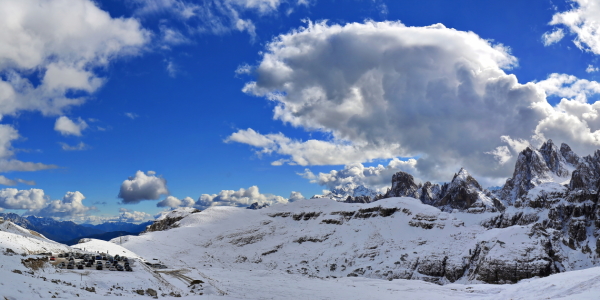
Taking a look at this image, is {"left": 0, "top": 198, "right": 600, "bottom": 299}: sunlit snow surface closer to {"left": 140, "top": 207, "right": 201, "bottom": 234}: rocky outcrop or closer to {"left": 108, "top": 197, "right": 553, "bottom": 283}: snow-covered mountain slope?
{"left": 108, "top": 197, "right": 553, "bottom": 283}: snow-covered mountain slope

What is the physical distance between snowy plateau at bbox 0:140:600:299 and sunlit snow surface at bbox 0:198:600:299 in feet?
0.98

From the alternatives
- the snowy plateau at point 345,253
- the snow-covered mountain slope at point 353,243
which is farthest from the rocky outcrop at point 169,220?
A: the snow-covered mountain slope at point 353,243

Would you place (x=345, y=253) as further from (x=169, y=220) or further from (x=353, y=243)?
(x=169, y=220)

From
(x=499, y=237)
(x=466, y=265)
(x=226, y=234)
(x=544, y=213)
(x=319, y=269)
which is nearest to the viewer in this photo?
(x=499, y=237)

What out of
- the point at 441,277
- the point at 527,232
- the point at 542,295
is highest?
the point at 527,232

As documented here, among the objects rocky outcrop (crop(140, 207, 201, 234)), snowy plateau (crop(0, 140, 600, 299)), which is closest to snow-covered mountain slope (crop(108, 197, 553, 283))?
snowy plateau (crop(0, 140, 600, 299))

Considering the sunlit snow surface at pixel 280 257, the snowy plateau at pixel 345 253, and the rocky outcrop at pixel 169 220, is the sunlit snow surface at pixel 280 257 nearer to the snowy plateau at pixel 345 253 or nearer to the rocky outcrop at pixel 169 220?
the snowy plateau at pixel 345 253

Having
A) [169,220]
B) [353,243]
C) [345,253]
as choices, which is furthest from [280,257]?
[169,220]

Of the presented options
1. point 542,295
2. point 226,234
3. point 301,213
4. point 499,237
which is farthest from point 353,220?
point 542,295

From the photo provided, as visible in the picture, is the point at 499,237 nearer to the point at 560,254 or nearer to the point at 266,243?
the point at 560,254

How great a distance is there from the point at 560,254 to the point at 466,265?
73.9 ft

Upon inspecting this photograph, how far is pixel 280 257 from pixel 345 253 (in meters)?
23.9

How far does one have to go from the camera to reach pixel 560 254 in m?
85.5

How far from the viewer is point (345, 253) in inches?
4911
